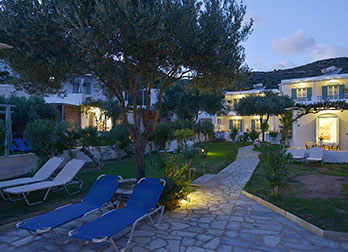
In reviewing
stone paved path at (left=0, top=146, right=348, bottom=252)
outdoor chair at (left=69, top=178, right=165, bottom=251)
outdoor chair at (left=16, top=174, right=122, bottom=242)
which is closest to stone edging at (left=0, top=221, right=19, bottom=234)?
stone paved path at (left=0, top=146, right=348, bottom=252)

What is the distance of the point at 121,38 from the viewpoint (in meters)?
5.39

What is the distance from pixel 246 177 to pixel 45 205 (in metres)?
6.49

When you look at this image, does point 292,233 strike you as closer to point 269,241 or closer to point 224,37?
point 269,241

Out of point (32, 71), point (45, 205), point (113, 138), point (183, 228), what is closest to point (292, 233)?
point (183, 228)

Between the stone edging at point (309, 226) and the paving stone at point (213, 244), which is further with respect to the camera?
the stone edging at point (309, 226)

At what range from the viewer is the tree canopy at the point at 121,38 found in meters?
5.07

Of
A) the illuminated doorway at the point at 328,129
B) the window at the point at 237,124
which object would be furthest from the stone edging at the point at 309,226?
the window at the point at 237,124

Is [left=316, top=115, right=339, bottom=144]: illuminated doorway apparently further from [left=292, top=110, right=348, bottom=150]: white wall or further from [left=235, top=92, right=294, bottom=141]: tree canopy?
[left=235, top=92, right=294, bottom=141]: tree canopy

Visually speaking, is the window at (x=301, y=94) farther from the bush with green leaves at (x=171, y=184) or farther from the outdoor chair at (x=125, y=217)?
the outdoor chair at (x=125, y=217)

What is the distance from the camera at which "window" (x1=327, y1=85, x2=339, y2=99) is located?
77.3 feet

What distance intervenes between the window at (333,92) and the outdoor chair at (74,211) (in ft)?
79.1

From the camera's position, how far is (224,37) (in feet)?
19.8

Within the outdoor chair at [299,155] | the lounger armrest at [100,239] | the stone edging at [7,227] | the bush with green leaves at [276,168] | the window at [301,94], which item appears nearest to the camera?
the lounger armrest at [100,239]

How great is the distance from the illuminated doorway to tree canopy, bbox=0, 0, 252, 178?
12.3 metres
